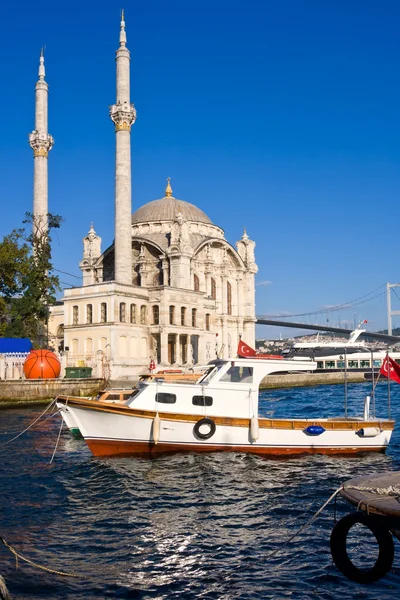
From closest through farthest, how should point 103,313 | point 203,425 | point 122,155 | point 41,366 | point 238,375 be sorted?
point 203,425, point 238,375, point 41,366, point 103,313, point 122,155

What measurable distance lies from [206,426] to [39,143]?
163 feet

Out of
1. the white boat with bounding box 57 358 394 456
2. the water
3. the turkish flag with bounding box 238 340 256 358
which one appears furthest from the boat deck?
the turkish flag with bounding box 238 340 256 358

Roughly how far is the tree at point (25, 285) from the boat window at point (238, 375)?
93.3ft

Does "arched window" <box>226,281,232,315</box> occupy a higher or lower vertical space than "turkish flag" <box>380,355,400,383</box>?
higher

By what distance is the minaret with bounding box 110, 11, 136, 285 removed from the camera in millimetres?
55000

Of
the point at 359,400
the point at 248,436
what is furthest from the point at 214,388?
the point at 359,400

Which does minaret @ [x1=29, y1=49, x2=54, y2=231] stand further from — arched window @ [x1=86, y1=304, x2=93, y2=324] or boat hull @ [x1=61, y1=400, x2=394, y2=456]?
boat hull @ [x1=61, y1=400, x2=394, y2=456]

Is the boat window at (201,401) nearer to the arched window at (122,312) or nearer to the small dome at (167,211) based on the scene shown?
the arched window at (122,312)

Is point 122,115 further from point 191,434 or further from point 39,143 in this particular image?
point 191,434

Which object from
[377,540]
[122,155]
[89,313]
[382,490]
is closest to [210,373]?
[377,540]

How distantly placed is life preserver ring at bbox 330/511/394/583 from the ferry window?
38.2 feet

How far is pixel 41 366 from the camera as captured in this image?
40500 millimetres

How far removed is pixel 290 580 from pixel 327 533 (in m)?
2.56

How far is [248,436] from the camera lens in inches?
753
